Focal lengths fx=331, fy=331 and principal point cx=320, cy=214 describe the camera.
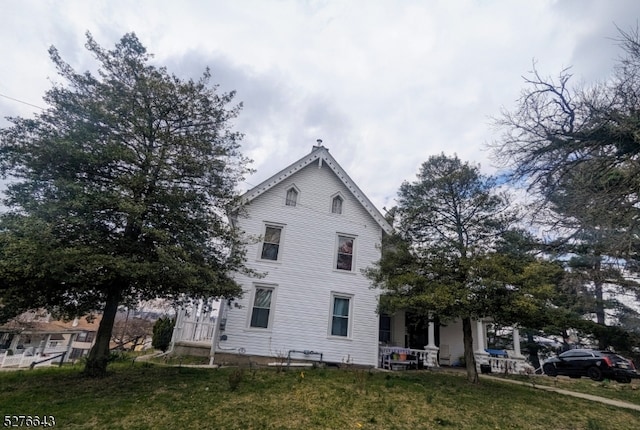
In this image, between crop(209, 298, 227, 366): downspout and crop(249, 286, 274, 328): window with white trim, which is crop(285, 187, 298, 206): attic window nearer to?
crop(249, 286, 274, 328): window with white trim

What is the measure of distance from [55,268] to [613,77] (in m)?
12.7

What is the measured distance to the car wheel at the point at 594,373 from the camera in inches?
595

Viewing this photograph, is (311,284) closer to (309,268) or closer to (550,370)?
(309,268)

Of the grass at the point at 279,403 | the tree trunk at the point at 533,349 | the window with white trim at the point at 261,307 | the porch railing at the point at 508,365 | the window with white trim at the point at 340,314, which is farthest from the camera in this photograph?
the tree trunk at the point at 533,349

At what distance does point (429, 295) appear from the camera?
948 centimetres

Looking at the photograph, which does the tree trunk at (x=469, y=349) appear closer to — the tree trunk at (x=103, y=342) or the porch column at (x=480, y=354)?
the porch column at (x=480, y=354)

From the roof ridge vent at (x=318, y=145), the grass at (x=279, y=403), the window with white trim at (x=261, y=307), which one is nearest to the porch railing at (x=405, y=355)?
the grass at (x=279, y=403)

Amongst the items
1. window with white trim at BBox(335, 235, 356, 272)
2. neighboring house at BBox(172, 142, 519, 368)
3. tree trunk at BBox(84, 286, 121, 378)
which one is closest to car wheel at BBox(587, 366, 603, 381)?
neighboring house at BBox(172, 142, 519, 368)

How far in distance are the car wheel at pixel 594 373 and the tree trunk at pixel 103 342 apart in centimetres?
1981

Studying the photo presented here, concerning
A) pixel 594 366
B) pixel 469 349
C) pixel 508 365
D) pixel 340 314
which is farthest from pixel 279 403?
pixel 594 366

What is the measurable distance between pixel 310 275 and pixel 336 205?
3736 mm

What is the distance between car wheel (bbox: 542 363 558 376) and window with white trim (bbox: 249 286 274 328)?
15208 mm

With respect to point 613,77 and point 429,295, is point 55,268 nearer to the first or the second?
point 429,295

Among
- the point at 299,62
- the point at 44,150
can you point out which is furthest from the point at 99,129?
the point at 299,62
